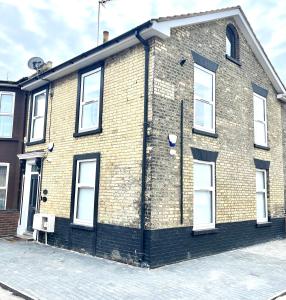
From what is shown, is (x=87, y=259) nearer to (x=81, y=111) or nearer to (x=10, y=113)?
(x=81, y=111)

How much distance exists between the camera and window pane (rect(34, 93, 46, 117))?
12.1 m

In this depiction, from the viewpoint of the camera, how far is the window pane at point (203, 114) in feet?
30.7

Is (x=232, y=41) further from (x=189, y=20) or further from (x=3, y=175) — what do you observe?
(x=3, y=175)

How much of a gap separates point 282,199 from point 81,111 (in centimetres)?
865

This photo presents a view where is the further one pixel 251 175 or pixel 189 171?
pixel 251 175

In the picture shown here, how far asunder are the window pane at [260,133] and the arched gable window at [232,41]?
2.67m

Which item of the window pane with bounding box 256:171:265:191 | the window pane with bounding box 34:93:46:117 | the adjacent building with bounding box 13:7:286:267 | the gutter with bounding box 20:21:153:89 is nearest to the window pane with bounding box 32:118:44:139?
the adjacent building with bounding box 13:7:286:267

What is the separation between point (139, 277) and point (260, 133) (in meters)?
7.92

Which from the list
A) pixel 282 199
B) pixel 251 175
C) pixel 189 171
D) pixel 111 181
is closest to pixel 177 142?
pixel 189 171

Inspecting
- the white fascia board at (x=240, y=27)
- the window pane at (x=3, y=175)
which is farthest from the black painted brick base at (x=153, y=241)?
the white fascia board at (x=240, y=27)

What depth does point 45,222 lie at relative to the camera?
10.1m

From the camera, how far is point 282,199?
12.7m

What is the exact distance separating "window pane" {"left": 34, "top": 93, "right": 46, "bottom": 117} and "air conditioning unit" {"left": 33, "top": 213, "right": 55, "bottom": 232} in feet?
12.9

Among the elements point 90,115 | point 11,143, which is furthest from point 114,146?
point 11,143
